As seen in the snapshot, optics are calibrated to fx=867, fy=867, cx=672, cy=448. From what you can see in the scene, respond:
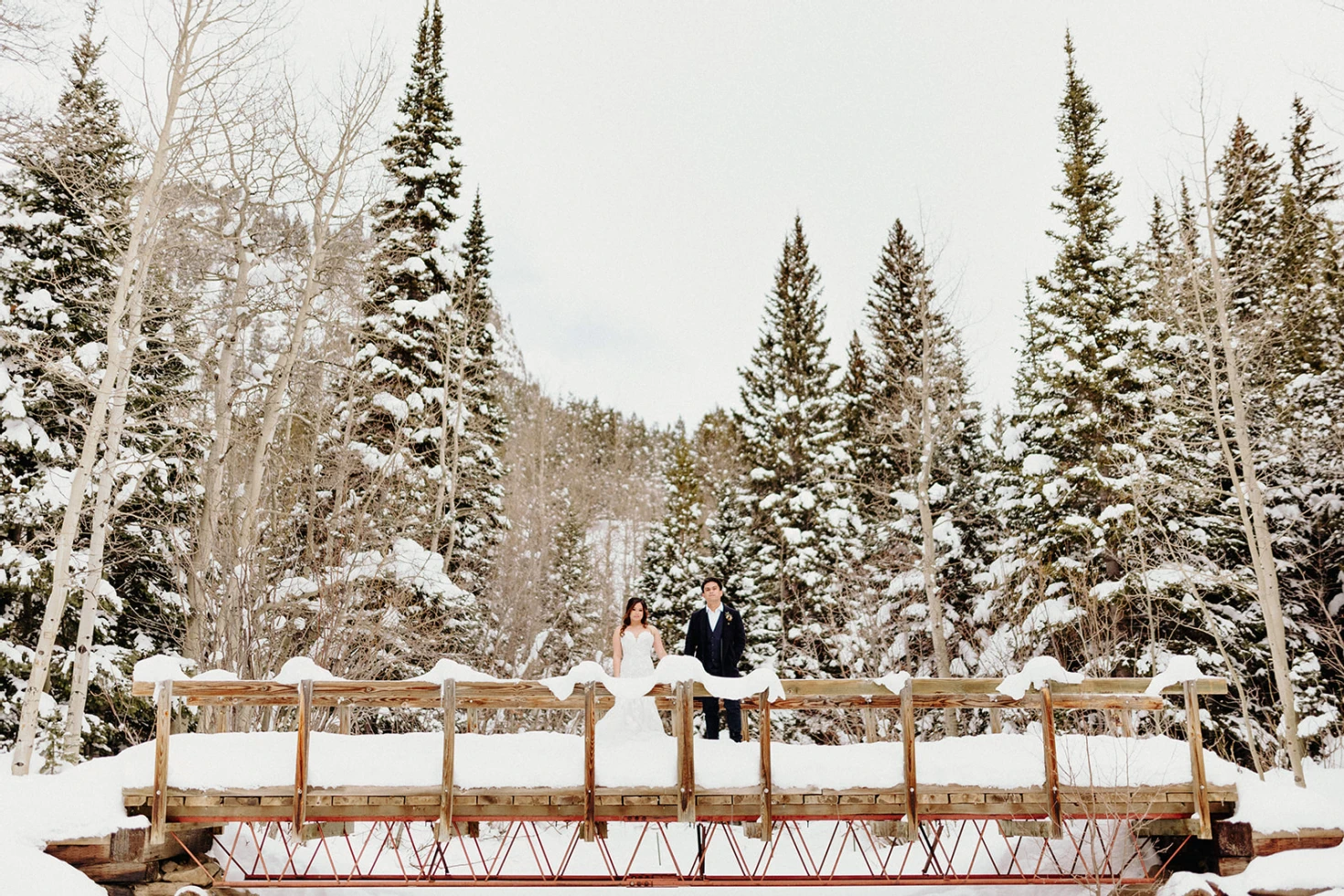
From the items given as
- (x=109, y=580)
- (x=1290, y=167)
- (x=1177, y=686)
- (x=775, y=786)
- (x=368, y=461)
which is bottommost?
(x=775, y=786)

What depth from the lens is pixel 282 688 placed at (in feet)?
24.6

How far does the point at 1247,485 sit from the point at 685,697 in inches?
593

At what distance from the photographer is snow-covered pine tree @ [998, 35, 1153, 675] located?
59.4 ft

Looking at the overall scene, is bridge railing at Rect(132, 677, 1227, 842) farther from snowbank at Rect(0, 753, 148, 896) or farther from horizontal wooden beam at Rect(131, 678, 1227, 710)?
snowbank at Rect(0, 753, 148, 896)

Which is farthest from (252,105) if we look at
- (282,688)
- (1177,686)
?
(1177,686)

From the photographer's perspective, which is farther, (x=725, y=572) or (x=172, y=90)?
(x=725, y=572)

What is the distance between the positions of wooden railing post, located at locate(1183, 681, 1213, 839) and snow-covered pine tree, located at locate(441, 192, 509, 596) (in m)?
17.8

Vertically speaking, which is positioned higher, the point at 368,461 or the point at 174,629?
the point at 368,461

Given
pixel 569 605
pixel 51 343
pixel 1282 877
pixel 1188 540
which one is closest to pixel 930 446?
pixel 1188 540

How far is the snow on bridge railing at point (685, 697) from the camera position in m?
7.37

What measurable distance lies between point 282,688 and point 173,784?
1.20 metres

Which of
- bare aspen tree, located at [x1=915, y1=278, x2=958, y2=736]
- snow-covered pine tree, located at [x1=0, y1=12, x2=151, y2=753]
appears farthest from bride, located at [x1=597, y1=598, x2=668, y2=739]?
bare aspen tree, located at [x1=915, y1=278, x2=958, y2=736]

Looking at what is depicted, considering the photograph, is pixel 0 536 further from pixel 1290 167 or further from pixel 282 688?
pixel 1290 167

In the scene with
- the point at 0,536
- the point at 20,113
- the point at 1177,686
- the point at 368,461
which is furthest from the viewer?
the point at 368,461
